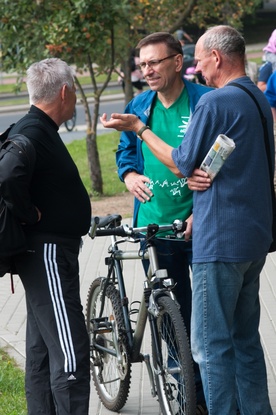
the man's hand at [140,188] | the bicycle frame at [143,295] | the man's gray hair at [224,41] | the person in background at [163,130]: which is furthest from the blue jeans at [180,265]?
the man's gray hair at [224,41]

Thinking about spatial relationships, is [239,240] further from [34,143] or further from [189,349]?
[34,143]

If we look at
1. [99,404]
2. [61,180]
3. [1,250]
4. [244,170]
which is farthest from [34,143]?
[99,404]

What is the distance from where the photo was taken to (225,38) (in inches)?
168

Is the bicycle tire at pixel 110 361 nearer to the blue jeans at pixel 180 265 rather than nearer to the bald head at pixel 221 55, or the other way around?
the blue jeans at pixel 180 265

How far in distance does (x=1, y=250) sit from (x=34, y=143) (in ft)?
1.65

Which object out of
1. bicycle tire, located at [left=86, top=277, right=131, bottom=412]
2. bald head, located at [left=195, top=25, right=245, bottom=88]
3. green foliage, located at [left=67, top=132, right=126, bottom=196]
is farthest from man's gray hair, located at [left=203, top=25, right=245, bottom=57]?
green foliage, located at [left=67, top=132, right=126, bottom=196]

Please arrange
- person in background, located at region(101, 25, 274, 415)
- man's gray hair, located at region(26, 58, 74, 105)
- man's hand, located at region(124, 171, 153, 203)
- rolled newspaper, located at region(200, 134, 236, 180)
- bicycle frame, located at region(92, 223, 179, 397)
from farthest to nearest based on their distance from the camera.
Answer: man's hand, located at region(124, 171, 153, 203)
bicycle frame, located at region(92, 223, 179, 397)
man's gray hair, located at region(26, 58, 74, 105)
person in background, located at region(101, 25, 274, 415)
rolled newspaper, located at region(200, 134, 236, 180)

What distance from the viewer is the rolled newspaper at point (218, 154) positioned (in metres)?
4.07

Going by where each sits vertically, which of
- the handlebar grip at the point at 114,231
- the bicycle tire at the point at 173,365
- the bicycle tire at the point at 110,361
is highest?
the handlebar grip at the point at 114,231

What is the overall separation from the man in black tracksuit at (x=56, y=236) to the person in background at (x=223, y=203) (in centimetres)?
49

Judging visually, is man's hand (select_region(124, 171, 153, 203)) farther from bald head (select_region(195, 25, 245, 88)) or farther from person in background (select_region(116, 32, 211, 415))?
bald head (select_region(195, 25, 245, 88))

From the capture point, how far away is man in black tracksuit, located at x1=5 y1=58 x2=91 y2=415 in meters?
4.46

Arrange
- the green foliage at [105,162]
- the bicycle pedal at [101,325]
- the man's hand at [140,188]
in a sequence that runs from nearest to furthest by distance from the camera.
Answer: the man's hand at [140,188] < the bicycle pedal at [101,325] < the green foliage at [105,162]

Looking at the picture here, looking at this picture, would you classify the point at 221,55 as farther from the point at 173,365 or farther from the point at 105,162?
the point at 105,162
